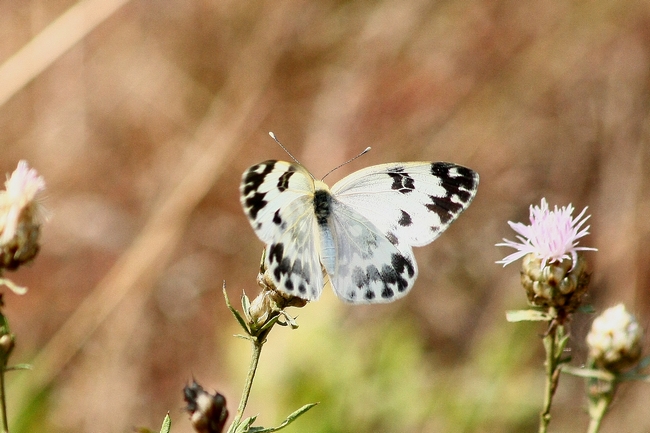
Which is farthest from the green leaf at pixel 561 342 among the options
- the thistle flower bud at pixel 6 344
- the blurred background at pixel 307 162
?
the blurred background at pixel 307 162

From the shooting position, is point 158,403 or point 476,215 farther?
point 476,215

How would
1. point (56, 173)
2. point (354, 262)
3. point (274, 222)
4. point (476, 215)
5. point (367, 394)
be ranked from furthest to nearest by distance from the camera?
point (56, 173)
point (476, 215)
point (367, 394)
point (354, 262)
point (274, 222)

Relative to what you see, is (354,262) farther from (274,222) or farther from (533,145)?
(533,145)

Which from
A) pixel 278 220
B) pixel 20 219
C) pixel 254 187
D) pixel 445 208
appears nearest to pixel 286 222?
pixel 278 220

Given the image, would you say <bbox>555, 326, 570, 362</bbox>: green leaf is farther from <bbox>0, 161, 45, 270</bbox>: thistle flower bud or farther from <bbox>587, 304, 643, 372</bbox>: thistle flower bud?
<bbox>0, 161, 45, 270</bbox>: thistle flower bud

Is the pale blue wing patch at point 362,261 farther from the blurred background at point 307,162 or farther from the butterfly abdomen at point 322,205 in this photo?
the blurred background at point 307,162

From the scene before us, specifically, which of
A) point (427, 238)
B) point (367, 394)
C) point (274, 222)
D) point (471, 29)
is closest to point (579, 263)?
point (427, 238)
